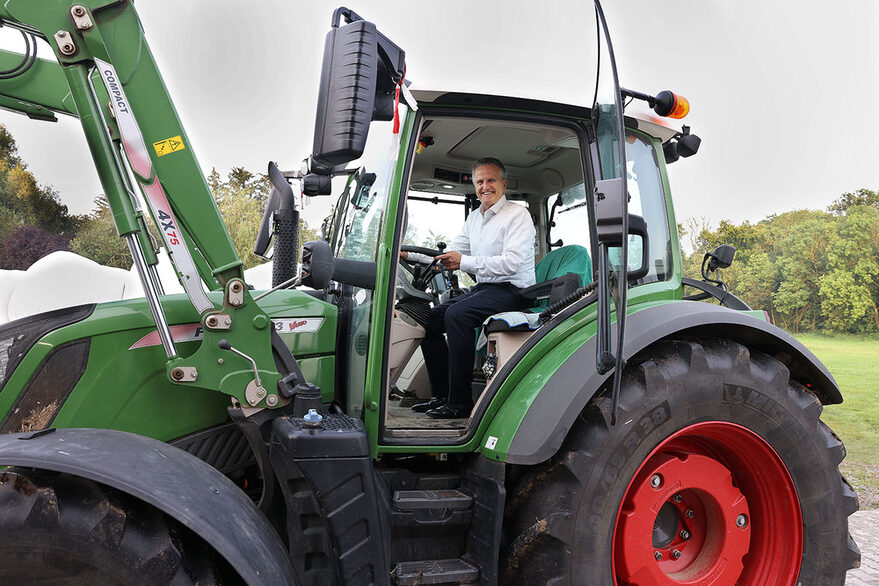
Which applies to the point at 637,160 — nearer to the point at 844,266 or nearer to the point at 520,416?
the point at 520,416

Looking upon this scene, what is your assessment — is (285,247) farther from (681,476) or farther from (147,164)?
(681,476)

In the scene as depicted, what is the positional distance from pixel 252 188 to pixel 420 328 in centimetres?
1831

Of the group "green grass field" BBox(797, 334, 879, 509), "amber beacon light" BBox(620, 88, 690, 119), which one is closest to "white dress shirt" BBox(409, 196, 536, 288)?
"amber beacon light" BBox(620, 88, 690, 119)

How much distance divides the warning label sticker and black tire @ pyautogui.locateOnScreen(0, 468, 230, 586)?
1225 mm

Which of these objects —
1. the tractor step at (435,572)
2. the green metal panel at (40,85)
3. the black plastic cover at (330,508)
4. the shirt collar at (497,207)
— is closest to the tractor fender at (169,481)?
the black plastic cover at (330,508)

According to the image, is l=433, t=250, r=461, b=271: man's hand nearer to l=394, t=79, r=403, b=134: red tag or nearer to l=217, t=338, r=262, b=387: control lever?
l=394, t=79, r=403, b=134: red tag

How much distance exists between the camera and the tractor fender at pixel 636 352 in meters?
2.30

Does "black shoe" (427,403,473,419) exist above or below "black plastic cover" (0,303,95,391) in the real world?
below

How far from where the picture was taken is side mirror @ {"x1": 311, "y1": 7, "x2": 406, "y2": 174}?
6.31 ft

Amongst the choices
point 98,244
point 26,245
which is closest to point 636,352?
point 98,244

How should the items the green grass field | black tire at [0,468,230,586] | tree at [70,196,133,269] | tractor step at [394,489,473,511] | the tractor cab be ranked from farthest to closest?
tree at [70,196,133,269] → the green grass field → the tractor cab → tractor step at [394,489,473,511] → black tire at [0,468,230,586]

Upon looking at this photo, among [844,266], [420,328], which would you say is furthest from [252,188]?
[420,328]

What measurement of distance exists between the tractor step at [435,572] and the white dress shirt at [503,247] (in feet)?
4.42

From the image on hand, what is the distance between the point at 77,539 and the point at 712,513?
2.49 m
